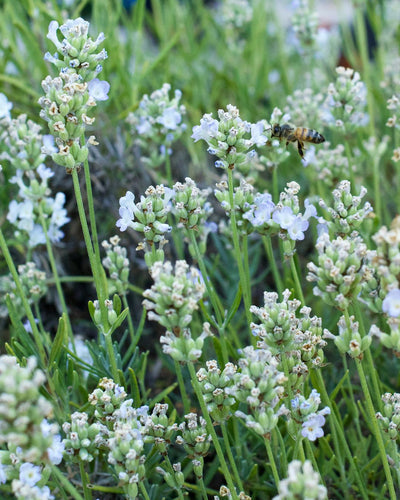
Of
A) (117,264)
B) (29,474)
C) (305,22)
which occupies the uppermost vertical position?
(305,22)

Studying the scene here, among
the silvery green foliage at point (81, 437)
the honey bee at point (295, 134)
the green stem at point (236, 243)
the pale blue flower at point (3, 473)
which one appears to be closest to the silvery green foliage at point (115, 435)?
the silvery green foliage at point (81, 437)

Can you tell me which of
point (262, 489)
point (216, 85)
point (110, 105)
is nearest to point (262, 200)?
point (262, 489)

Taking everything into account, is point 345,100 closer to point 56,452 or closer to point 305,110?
point 305,110

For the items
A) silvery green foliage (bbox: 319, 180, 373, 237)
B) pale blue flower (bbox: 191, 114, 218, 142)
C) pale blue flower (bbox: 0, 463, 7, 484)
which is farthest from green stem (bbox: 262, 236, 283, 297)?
pale blue flower (bbox: 0, 463, 7, 484)

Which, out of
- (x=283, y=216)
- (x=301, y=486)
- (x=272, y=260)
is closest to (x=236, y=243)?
(x=283, y=216)

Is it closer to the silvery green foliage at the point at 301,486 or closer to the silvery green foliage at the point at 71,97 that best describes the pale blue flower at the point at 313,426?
the silvery green foliage at the point at 301,486

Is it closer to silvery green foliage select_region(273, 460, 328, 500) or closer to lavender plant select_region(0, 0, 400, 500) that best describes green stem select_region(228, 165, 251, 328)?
lavender plant select_region(0, 0, 400, 500)
